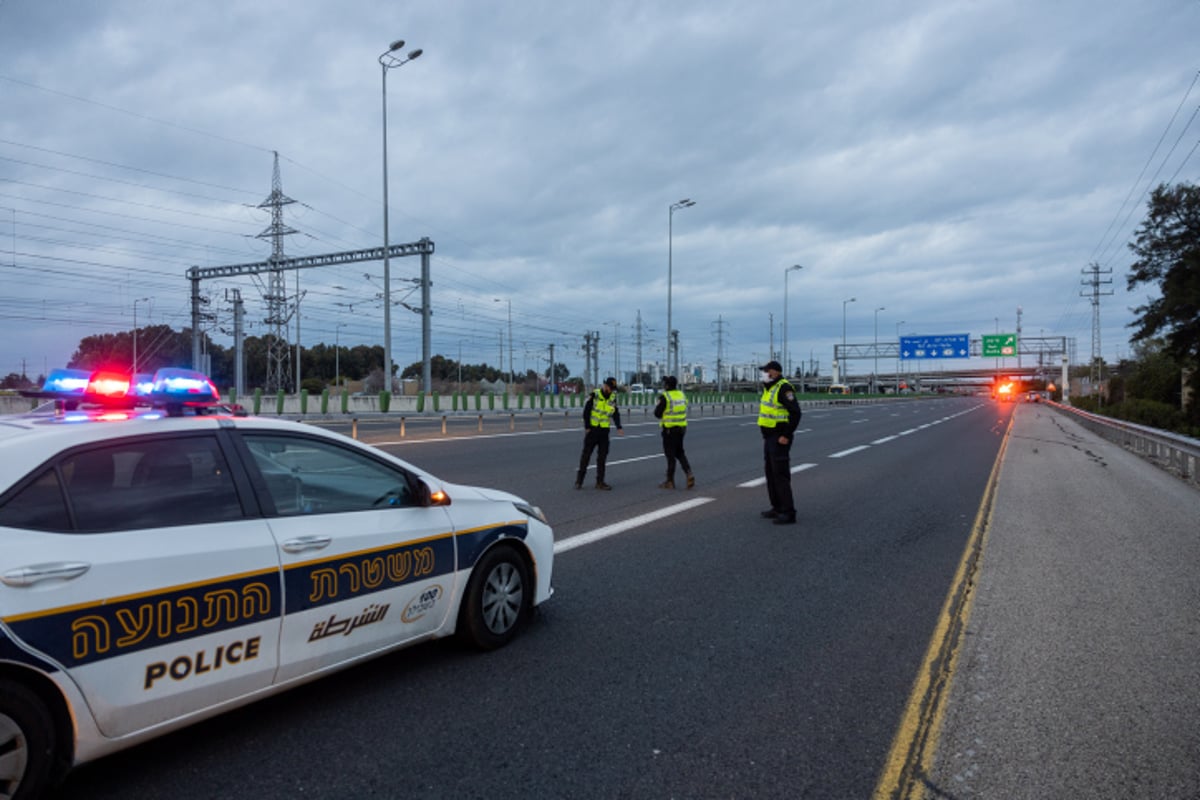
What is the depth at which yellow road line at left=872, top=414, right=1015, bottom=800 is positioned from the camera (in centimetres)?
286

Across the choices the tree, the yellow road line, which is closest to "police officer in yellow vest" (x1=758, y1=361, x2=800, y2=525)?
the yellow road line

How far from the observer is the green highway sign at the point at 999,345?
213 feet

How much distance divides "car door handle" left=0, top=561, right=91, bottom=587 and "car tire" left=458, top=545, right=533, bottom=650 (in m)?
1.90

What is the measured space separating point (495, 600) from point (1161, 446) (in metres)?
18.0

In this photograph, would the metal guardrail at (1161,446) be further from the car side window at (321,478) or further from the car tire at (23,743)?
the car tire at (23,743)

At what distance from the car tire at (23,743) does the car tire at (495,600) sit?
192cm

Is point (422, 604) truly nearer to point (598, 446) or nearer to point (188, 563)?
point (188, 563)

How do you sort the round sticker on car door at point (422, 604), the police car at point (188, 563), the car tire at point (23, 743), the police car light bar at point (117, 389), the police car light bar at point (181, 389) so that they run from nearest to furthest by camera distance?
the car tire at point (23, 743)
the police car at point (188, 563)
the police car light bar at point (181, 389)
the police car light bar at point (117, 389)
the round sticker on car door at point (422, 604)

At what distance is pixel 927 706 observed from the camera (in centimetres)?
353

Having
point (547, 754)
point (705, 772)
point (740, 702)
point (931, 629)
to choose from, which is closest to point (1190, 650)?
point (931, 629)

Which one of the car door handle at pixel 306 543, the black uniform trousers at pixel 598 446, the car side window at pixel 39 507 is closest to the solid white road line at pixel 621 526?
the black uniform trousers at pixel 598 446

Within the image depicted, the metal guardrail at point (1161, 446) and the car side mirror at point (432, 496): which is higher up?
the car side mirror at point (432, 496)

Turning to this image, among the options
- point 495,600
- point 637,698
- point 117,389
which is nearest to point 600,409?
point 495,600

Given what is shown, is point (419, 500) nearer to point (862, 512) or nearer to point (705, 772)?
point (705, 772)
